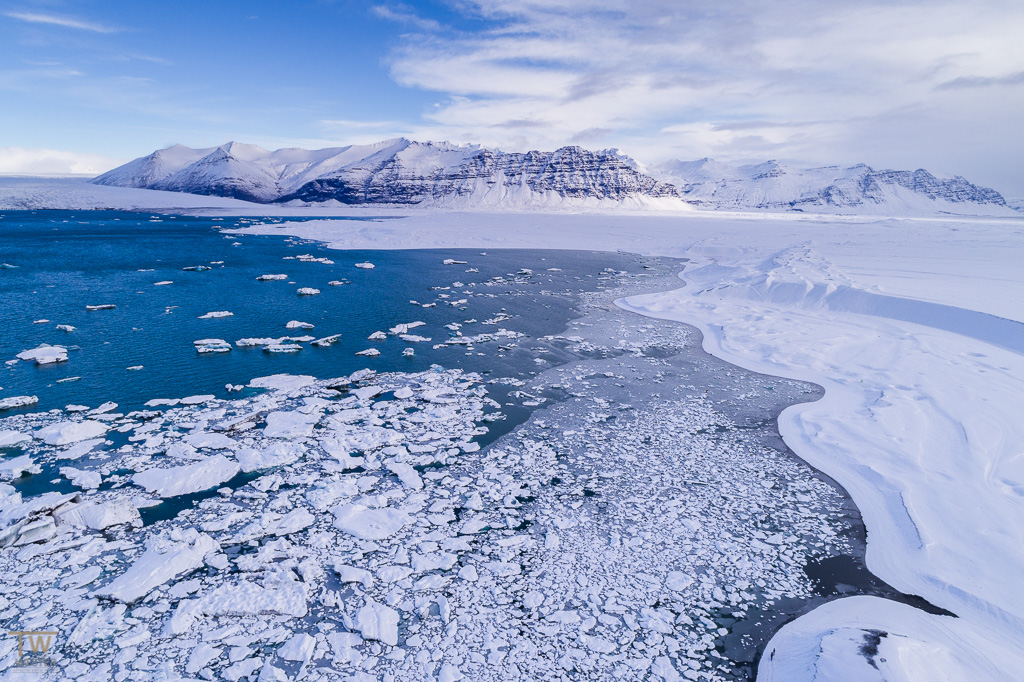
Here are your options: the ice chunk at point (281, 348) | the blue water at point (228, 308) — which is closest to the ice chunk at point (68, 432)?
the blue water at point (228, 308)

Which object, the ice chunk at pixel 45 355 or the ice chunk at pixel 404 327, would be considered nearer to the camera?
the ice chunk at pixel 45 355

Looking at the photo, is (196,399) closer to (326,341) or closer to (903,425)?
(326,341)

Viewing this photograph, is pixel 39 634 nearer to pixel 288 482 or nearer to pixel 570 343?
pixel 288 482

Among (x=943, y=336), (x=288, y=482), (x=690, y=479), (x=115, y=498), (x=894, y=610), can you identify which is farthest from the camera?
(x=943, y=336)

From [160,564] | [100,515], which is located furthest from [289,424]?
[160,564]

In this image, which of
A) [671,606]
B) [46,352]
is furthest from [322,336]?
[671,606]

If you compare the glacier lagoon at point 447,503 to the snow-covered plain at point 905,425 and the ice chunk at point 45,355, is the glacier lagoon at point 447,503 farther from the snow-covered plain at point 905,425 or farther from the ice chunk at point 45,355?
the snow-covered plain at point 905,425
